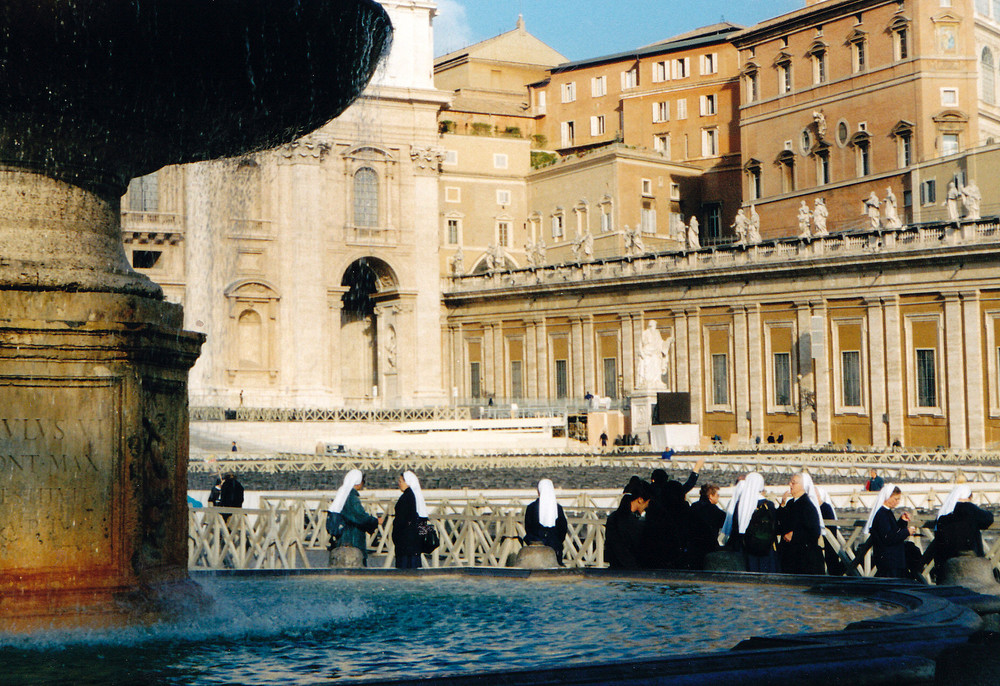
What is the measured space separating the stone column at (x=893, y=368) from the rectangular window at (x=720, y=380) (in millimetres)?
6072

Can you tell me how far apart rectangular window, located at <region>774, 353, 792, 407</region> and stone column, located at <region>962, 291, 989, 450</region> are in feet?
19.7

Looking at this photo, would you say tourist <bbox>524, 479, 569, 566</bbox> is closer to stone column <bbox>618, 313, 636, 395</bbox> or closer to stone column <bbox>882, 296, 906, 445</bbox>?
stone column <bbox>882, 296, 906, 445</bbox>

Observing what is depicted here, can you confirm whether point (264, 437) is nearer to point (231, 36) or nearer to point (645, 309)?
point (645, 309)

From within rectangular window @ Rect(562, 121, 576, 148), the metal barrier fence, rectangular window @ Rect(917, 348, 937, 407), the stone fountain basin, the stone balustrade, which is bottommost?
the metal barrier fence

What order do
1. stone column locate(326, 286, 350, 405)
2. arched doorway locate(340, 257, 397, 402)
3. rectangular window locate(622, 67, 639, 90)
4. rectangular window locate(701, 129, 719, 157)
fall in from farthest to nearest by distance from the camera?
1. rectangular window locate(622, 67, 639, 90)
2. rectangular window locate(701, 129, 719, 157)
3. arched doorway locate(340, 257, 397, 402)
4. stone column locate(326, 286, 350, 405)

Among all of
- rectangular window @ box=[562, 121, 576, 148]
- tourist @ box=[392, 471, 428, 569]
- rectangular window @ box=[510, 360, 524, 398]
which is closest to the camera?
tourist @ box=[392, 471, 428, 569]

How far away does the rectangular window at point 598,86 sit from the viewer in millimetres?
63594

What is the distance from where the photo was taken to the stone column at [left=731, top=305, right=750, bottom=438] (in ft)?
141

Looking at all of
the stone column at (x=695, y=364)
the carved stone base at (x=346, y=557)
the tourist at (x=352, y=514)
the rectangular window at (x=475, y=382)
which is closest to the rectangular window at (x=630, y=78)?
the rectangular window at (x=475, y=382)

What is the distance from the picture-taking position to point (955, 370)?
3794 cm

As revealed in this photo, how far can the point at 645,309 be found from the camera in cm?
4666

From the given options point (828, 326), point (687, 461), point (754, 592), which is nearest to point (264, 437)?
point (687, 461)

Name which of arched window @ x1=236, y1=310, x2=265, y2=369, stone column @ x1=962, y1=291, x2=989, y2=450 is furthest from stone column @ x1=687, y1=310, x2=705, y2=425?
arched window @ x1=236, y1=310, x2=265, y2=369

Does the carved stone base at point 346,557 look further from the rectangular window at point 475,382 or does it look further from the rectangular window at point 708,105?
the rectangular window at point 708,105
